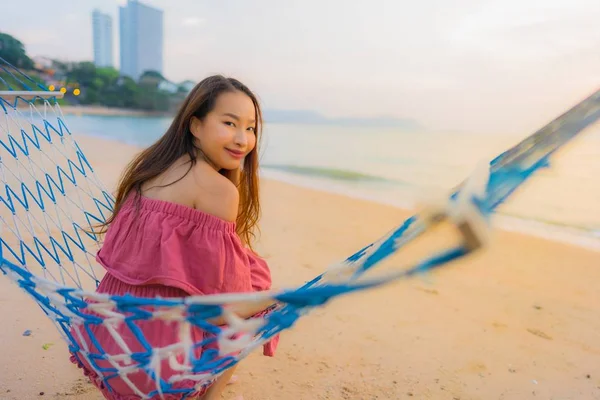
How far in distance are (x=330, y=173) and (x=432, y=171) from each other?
2.52m

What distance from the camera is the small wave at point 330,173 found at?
9141 millimetres

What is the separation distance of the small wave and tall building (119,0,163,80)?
3669 cm

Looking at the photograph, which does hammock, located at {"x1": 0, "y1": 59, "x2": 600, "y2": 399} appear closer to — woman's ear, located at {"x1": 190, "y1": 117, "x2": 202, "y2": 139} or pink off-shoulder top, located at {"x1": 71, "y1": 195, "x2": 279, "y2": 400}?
pink off-shoulder top, located at {"x1": 71, "y1": 195, "x2": 279, "y2": 400}

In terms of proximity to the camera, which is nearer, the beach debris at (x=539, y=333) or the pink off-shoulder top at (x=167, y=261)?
the pink off-shoulder top at (x=167, y=261)

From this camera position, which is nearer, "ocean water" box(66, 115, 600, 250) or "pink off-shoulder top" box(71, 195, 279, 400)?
"pink off-shoulder top" box(71, 195, 279, 400)

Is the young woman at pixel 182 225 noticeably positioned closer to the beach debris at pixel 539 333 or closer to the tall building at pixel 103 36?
the beach debris at pixel 539 333

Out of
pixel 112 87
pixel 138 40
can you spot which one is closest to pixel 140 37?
pixel 138 40

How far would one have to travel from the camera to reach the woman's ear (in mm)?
1653

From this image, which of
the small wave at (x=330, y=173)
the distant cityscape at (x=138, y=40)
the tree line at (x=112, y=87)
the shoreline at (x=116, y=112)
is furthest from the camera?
the distant cityscape at (x=138, y=40)

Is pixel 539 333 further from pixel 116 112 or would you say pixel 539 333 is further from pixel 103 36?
pixel 103 36

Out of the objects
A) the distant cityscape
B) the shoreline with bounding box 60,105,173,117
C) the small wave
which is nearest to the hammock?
the small wave

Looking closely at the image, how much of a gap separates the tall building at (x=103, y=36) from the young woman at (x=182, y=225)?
49.8 metres

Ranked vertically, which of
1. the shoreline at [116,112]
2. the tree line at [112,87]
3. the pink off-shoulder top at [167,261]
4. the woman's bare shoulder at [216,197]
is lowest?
the shoreline at [116,112]

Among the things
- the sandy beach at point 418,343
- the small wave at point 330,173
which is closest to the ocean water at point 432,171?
the small wave at point 330,173
